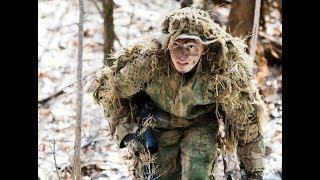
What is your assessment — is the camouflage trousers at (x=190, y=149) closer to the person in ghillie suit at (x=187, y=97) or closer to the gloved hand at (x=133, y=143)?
the person in ghillie suit at (x=187, y=97)

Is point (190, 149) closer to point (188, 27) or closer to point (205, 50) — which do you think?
point (205, 50)

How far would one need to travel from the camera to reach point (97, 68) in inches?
295

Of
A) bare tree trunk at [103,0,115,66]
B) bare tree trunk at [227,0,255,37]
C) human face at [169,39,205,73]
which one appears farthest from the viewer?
bare tree trunk at [227,0,255,37]

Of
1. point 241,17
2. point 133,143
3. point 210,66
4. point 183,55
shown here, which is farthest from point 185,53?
point 241,17

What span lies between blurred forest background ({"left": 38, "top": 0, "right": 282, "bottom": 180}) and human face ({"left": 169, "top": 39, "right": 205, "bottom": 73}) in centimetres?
146

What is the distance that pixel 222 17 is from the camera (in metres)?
8.51

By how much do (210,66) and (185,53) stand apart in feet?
0.91

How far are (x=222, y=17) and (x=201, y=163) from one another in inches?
185

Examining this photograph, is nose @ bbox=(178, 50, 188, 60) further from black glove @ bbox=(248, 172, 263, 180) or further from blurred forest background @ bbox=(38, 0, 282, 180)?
blurred forest background @ bbox=(38, 0, 282, 180)

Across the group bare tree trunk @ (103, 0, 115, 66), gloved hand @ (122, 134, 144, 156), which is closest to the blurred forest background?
bare tree trunk @ (103, 0, 115, 66)

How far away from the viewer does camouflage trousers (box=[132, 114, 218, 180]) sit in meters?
4.10

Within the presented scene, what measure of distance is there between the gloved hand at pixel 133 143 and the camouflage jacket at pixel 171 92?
32 millimetres
